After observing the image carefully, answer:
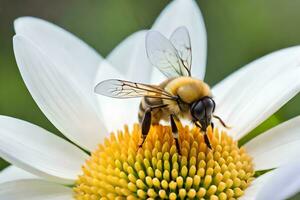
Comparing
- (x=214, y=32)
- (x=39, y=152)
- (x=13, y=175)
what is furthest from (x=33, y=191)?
(x=214, y=32)

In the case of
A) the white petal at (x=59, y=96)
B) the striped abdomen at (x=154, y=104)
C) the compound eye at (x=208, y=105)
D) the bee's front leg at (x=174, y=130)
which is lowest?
the bee's front leg at (x=174, y=130)

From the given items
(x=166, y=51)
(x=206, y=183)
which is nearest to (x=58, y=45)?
(x=166, y=51)

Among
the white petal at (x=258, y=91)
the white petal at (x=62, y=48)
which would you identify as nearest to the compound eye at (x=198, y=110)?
the white petal at (x=258, y=91)

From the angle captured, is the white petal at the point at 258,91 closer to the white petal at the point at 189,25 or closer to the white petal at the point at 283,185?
the white petal at the point at 189,25

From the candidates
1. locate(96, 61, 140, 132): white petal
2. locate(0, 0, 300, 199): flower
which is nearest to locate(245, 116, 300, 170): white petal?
locate(0, 0, 300, 199): flower

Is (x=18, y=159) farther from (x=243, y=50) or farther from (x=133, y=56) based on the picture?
(x=243, y=50)

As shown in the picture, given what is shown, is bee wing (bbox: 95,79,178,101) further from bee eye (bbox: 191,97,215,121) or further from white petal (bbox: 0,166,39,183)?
white petal (bbox: 0,166,39,183)
